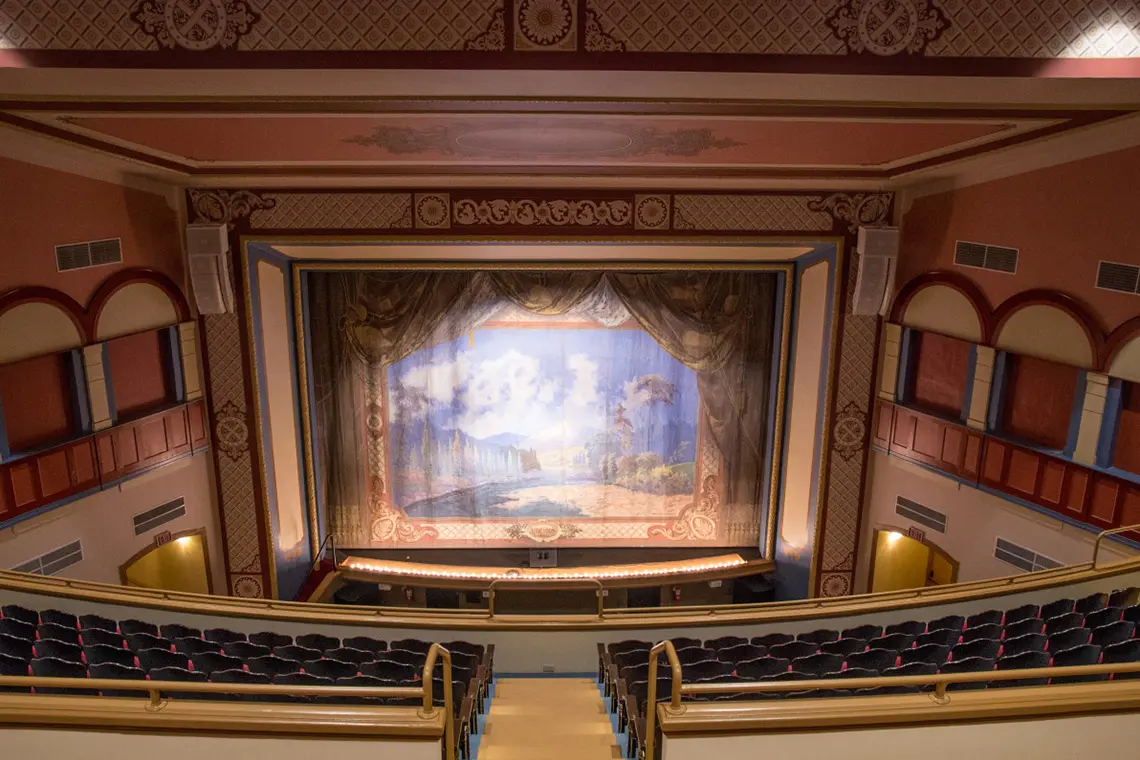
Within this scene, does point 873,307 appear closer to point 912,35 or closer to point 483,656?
point 912,35

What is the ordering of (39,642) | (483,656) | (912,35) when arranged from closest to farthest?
(912,35), (39,642), (483,656)

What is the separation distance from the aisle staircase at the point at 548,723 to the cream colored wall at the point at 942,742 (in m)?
1.03

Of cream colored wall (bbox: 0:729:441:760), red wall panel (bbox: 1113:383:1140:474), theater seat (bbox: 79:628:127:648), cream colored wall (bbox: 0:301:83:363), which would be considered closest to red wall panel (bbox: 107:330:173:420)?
cream colored wall (bbox: 0:301:83:363)

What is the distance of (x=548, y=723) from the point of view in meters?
4.14

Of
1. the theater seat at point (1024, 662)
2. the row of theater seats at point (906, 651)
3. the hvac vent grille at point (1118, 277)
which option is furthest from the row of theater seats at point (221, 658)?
the hvac vent grille at point (1118, 277)

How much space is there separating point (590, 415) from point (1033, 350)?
5.19 m

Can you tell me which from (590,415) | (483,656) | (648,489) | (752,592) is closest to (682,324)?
(590,415)

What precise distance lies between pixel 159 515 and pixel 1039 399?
9.28 m

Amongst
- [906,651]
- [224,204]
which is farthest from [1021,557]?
[224,204]

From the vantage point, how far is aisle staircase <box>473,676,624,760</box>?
364 centimetres

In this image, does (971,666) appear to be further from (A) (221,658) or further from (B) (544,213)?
(B) (544,213)

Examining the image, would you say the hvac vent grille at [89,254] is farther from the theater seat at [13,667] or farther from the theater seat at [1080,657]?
the theater seat at [1080,657]

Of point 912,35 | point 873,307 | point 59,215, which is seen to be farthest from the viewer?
point 873,307

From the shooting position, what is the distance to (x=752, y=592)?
9523 millimetres
